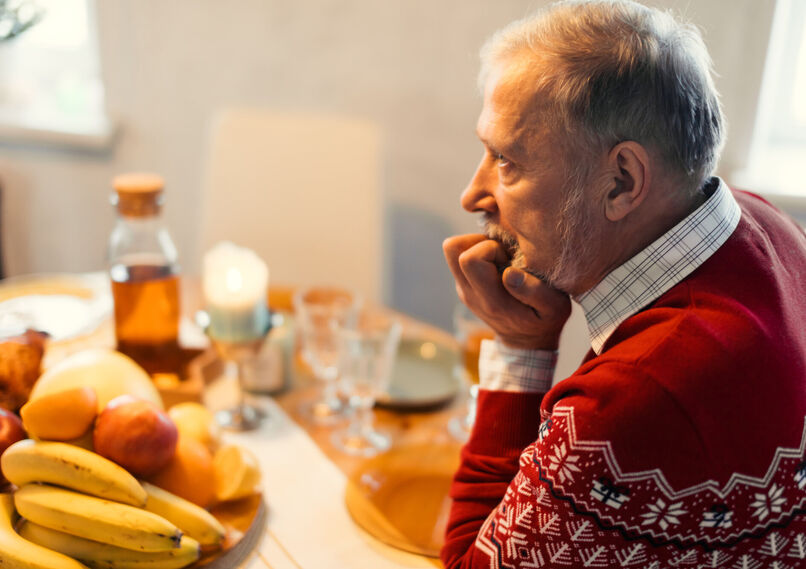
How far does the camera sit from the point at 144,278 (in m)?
1.20

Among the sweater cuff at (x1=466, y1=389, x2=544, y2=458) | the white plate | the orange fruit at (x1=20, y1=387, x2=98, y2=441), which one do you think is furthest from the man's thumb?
the white plate

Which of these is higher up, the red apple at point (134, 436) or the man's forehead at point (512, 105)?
the man's forehead at point (512, 105)

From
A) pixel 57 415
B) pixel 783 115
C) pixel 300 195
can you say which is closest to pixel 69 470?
pixel 57 415

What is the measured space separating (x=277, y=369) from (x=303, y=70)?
55.9 inches

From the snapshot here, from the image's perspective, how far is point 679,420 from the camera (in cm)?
66

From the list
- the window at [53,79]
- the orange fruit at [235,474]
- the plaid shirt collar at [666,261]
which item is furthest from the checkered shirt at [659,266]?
the window at [53,79]

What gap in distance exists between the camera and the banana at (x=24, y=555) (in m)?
0.73

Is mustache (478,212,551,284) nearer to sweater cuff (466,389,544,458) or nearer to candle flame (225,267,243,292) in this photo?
sweater cuff (466,389,544,458)

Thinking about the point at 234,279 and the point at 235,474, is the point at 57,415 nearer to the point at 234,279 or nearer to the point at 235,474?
the point at 235,474

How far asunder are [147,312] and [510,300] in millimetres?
636

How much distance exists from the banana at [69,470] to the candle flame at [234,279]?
383mm

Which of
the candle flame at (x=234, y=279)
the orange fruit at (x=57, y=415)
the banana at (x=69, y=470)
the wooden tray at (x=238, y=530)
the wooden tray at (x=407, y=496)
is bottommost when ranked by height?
the wooden tray at (x=407, y=496)

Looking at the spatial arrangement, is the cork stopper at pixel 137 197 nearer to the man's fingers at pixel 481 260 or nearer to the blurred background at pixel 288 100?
the man's fingers at pixel 481 260

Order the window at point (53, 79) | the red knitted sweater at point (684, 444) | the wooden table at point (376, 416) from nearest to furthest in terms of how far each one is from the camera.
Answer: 1. the red knitted sweater at point (684, 444)
2. the wooden table at point (376, 416)
3. the window at point (53, 79)
